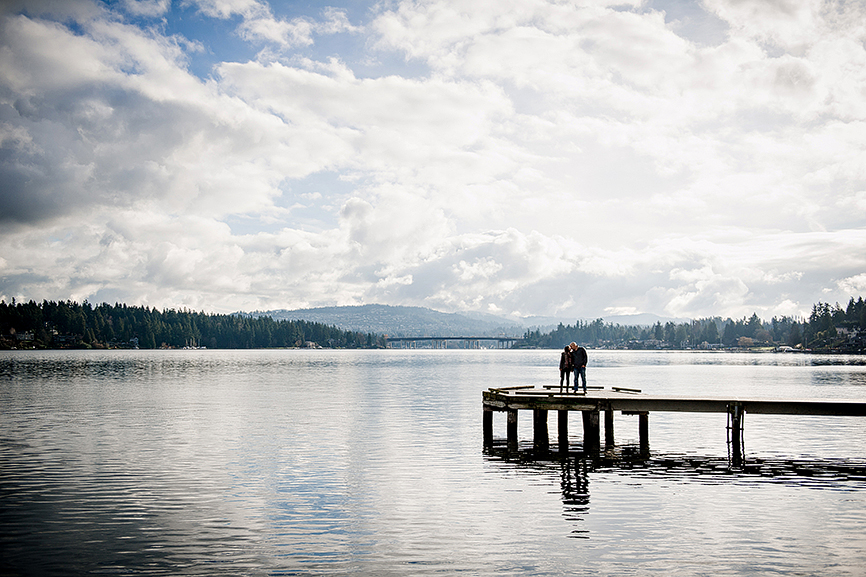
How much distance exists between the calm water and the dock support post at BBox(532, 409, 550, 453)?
3411 mm

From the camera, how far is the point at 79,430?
44500 millimetres

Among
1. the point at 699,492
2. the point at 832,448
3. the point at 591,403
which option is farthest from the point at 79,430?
the point at 832,448

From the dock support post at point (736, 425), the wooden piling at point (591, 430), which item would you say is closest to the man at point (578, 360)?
the wooden piling at point (591, 430)

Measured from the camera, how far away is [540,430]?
1647 inches

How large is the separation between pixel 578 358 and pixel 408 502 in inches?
853

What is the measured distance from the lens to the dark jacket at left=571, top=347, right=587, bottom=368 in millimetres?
43562

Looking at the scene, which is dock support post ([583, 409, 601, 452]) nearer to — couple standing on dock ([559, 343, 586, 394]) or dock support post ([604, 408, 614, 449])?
dock support post ([604, 408, 614, 449])

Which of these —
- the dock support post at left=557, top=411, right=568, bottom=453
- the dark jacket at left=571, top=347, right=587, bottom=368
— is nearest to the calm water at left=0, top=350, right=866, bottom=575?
the dock support post at left=557, top=411, right=568, bottom=453

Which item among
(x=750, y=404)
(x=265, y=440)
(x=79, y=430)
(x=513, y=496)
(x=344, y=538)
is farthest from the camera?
(x=79, y=430)

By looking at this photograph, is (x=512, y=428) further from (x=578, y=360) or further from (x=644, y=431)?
(x=644, y=431)

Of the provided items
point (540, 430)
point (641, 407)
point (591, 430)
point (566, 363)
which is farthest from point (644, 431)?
point (566, 363)

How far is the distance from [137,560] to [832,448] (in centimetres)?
3854

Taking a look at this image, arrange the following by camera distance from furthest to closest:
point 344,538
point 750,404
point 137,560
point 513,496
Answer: point 750,404 < point 513,496 < point 344,538 < point 137,560

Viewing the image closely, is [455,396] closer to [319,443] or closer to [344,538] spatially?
[319,443]
